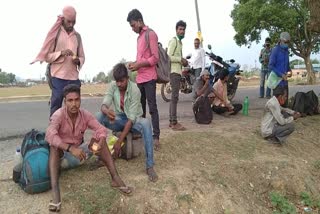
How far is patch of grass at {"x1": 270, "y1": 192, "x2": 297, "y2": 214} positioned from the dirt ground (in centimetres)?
3

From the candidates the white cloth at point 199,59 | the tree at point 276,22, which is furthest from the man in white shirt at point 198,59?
the tree at point 276,22

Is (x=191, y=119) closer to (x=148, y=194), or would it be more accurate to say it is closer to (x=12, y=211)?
(x=148, y=194)

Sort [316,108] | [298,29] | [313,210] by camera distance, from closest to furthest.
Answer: [313,210] < [316,108] < [298,29]

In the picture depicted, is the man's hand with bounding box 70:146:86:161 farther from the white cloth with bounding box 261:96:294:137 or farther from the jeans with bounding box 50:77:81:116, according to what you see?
the white cloth with bounding box 261:96:294:137

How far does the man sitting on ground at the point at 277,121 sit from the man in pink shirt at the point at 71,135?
308cm

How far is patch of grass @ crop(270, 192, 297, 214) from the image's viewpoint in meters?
4.68

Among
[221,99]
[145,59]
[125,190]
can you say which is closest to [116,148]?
[125,190]

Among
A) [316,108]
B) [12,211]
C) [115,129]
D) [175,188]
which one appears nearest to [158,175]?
[175,188]

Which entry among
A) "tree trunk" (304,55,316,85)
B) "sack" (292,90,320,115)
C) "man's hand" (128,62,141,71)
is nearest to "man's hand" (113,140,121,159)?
"man's hand" (128,62,141,71)

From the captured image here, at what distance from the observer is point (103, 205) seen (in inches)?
152

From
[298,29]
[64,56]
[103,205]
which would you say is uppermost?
[298,29]

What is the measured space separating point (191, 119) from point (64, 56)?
3.75 m

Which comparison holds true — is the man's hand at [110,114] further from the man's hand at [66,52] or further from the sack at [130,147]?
the man's hand at [66,52]

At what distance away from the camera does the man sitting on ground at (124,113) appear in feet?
14.6
